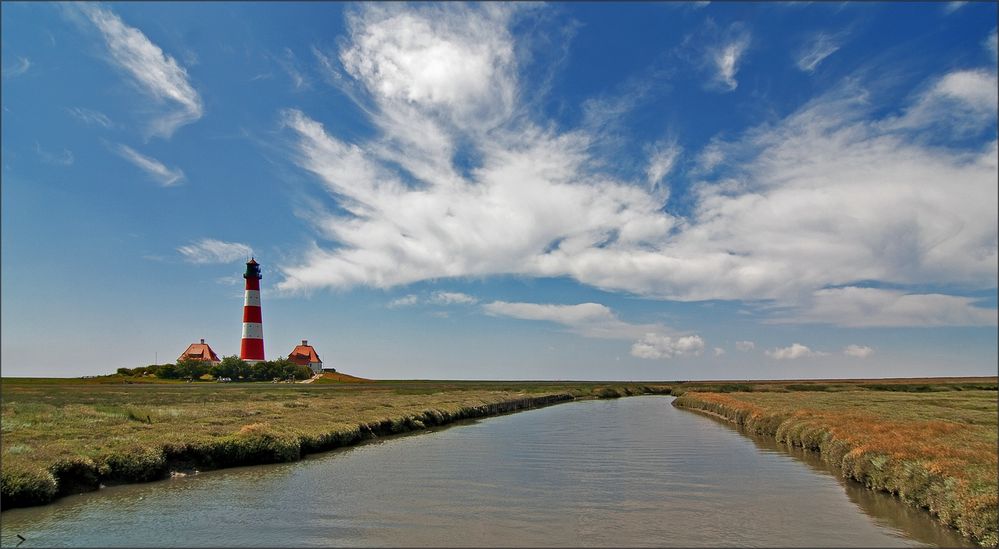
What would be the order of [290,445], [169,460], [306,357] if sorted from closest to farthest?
[169,460], [290,445], [306,357]

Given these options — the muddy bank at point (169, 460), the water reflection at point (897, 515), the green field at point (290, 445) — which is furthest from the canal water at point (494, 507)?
the green field at point (290, 445)

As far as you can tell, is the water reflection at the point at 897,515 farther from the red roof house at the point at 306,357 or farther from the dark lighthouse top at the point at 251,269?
the red roof house at the point at 306,357

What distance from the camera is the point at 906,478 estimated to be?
20.3 metres

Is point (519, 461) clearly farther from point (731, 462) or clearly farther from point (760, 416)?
point (760, 416)

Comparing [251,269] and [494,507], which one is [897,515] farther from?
[251,269]

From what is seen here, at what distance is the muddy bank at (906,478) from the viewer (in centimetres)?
1541

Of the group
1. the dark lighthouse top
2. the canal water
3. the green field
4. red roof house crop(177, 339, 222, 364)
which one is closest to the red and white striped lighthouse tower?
the dark lighthouse top

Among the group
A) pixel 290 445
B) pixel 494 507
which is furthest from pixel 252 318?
pixel 494 507

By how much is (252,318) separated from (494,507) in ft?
352

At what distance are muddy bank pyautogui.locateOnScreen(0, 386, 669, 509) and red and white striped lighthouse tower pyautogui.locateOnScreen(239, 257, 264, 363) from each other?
261 feet

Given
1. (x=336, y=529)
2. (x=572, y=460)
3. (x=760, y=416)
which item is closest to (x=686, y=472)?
(x=572, y=460)

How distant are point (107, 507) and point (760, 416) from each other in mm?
46282

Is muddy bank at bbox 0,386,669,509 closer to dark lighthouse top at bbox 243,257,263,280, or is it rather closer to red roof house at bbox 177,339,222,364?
dark lighthouse top at bbox 243,257,263,280

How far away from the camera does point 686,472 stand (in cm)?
2814
